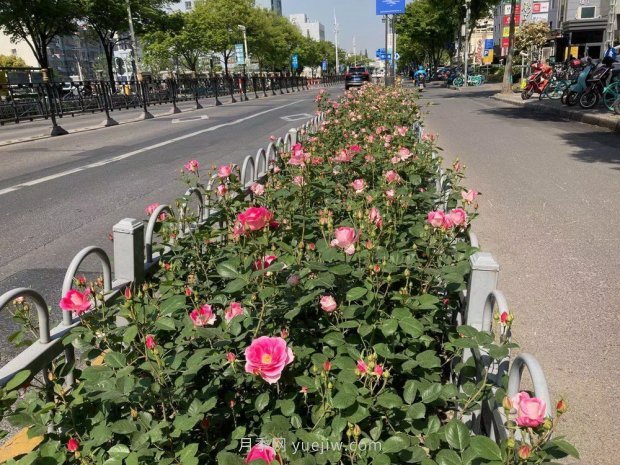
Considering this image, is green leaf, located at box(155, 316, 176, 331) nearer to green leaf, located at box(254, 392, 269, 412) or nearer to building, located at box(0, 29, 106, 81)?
green leaf, located at box(254, 392, 269, 412)

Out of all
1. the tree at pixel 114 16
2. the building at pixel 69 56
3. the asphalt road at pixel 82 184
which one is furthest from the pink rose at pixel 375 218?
the building at pixel 69 56

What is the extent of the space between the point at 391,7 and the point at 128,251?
88.7 feet

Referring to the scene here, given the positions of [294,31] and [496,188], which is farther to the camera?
[294,31]

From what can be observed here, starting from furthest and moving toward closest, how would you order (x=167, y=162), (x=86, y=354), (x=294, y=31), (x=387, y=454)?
1. (x=294, y=31)
2. (x=167, y=162)
3. (x=86, y=354)
4. (x=387, y=454)

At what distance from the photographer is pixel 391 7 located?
87.4 feet

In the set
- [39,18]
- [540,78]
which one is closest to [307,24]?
[39,18]

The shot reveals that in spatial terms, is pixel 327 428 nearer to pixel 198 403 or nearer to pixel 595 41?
pixel 198 403

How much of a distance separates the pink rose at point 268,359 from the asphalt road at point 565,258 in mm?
1779

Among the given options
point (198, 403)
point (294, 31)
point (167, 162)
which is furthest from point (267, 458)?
point (294, 31)

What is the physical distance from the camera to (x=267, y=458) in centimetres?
128

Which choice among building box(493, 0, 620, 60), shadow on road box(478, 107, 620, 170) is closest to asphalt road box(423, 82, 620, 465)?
shadow on road box(478, 107, 620, 170)

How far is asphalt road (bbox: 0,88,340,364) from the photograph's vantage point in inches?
200

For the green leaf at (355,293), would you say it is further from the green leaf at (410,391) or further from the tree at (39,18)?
the tree at (39,18)

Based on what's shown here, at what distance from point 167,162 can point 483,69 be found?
50621mm
